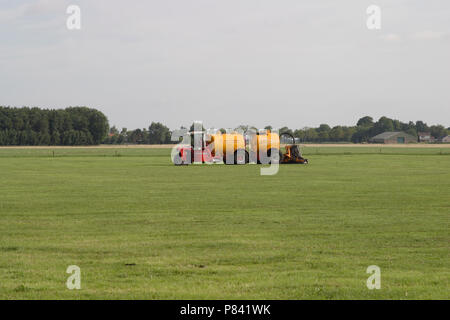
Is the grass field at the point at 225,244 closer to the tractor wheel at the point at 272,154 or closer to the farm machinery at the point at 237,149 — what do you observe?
the farm machinery at the point at 237,149

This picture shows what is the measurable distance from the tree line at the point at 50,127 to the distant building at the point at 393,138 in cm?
8135

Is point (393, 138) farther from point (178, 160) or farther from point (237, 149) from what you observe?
point (178, 160)

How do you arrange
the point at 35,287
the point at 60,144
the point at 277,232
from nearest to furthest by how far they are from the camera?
the point at 35,287, the point at 277,232, the point at 60,144

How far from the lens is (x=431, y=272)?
9.00m

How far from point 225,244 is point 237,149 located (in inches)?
1344

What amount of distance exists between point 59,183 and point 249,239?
16430 mm

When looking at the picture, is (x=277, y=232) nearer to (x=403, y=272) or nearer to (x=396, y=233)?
(x=396, y=233)

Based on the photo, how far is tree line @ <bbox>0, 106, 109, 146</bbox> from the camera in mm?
140625

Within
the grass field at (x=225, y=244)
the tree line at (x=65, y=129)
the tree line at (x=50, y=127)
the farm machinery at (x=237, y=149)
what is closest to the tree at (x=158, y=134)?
the tree line at (x=65, y=129)

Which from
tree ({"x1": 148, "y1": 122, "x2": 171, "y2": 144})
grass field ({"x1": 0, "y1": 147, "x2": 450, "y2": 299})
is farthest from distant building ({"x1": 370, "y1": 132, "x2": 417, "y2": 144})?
grass field ({"x1": 0, "y1": 147, "x2": 450, "y2": 299})

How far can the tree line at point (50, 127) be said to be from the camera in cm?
14062

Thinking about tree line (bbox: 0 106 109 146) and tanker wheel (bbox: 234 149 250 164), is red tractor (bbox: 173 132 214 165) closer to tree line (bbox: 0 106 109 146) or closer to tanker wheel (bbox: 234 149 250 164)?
tanker wheel (bbox: 234 149 250 164)

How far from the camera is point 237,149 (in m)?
45.3
